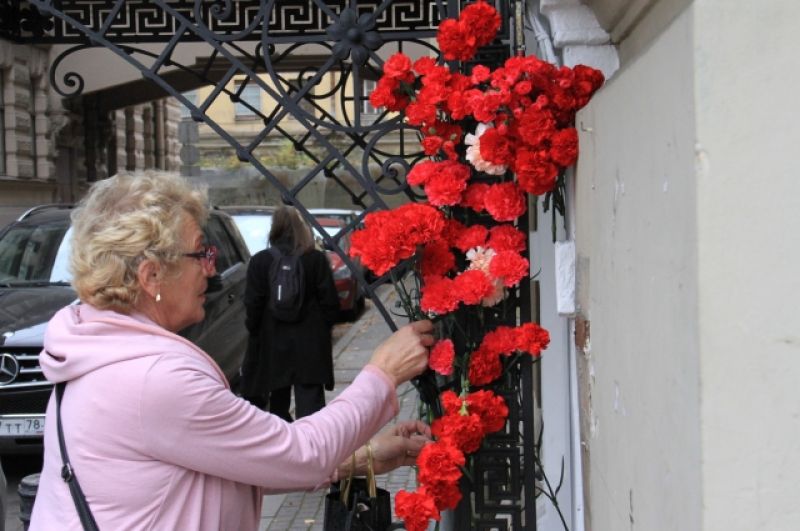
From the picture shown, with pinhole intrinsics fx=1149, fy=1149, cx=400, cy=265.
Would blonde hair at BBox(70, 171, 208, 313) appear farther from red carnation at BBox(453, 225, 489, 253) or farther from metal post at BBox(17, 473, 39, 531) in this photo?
metal post at BBox(17, 473, 39, 531)

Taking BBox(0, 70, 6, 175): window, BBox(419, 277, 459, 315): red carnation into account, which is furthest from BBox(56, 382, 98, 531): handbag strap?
BBox(0, 70, 6, 175): window

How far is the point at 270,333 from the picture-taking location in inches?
328

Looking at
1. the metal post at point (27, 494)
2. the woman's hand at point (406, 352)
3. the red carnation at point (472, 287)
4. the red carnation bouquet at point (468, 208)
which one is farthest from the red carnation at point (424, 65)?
the metal post at point (27, 494)

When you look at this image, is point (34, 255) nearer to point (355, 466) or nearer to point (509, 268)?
point (355, 466)

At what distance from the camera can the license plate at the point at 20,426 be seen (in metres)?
7.89

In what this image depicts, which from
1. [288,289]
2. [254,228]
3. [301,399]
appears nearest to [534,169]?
[288,289]

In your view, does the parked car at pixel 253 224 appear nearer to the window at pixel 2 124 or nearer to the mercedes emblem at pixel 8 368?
the mercedes emblem at pixel 8 368

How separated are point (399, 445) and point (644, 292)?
1397 mm

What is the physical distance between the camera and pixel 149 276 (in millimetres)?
2510

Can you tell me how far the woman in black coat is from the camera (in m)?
8.28

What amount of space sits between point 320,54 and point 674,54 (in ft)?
46.4

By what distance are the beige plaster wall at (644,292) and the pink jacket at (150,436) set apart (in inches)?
27.8

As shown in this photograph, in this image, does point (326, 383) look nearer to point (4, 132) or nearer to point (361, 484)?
point (361, 484)

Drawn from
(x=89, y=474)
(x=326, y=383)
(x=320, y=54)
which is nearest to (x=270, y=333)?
(x=326, y=383)
